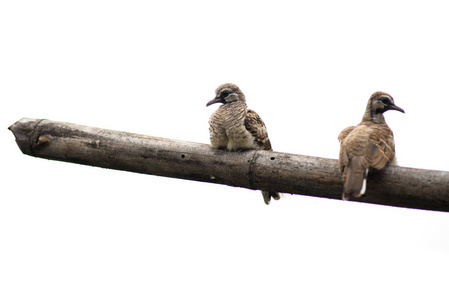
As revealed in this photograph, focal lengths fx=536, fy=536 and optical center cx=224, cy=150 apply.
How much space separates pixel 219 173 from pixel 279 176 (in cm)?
43

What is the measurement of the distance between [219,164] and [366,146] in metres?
0.96

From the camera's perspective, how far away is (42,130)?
386 cm

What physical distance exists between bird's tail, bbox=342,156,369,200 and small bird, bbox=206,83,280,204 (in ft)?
2.92

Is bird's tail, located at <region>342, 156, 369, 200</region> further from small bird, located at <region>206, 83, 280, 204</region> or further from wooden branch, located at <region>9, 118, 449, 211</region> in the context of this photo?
small bird, located at <region>206, 83, 280, 204</region>

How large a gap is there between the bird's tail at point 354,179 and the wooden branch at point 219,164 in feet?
0.36

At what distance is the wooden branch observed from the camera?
3.10 metres

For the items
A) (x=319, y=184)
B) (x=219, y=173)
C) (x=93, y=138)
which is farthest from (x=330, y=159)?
(x=93, y=138)

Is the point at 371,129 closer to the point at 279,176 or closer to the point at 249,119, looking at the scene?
the point at 279,176

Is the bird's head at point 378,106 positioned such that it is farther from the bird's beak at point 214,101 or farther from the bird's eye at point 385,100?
the bird's beak at point 214,101

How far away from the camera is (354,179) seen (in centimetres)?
309

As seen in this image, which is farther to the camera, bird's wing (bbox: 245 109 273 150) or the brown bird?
bird's wing (bbox: 245 109 273 150)

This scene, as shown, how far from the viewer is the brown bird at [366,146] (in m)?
3.10

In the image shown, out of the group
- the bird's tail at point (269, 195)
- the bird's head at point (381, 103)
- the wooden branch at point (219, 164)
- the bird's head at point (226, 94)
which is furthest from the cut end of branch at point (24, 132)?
the bird's head at point (381, 103)

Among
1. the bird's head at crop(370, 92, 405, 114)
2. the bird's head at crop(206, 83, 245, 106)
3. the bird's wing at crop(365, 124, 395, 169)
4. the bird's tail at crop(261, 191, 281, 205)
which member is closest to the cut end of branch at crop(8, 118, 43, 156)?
the bird's head at crop(206, 83, 245, 106)
